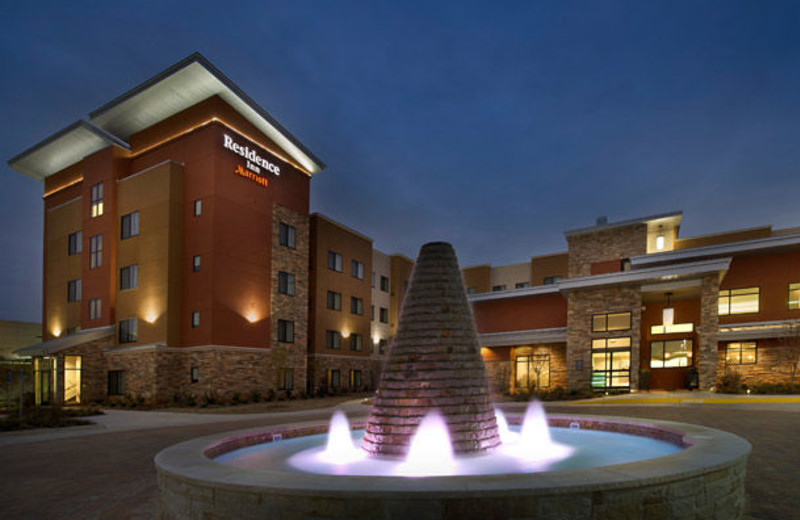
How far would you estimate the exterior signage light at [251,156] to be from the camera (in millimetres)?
28969

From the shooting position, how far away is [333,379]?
3762 cm

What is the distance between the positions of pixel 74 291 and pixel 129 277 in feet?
27.4

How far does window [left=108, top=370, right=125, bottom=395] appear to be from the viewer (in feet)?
94.9

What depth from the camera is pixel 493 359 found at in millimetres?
34281

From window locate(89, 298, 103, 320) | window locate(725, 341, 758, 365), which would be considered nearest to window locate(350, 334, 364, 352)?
window locate(89, 298, 103, 320)

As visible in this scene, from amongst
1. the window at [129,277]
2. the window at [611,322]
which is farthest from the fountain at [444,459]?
the window at [129,277]

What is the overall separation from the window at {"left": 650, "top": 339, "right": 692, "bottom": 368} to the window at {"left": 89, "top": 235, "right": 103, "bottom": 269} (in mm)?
36929

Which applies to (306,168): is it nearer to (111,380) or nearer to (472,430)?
(111,380)

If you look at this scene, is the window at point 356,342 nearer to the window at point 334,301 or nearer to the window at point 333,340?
the window at point 333,340

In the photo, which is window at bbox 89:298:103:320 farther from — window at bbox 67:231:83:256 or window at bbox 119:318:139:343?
window at bbox 67:231:83:256

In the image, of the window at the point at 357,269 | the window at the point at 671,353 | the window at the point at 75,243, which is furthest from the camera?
the window at the point at 357,269

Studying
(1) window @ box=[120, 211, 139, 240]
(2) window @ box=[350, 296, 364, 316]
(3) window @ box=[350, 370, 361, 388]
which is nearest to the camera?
(1) window @ box=[120, 211, 139, 240]

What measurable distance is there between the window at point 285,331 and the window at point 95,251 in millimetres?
12857

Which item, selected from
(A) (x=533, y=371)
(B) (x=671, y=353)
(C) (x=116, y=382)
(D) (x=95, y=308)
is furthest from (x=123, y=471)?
(B) (x=671, y=353)
